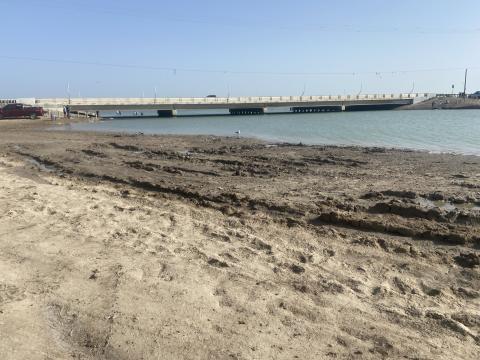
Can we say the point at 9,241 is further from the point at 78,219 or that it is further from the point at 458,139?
the point at 458,139

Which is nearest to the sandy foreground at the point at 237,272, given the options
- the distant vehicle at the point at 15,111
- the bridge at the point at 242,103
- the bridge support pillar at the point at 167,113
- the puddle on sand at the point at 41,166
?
the puddle on sand at the point at 41,166

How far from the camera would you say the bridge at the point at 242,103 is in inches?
3204

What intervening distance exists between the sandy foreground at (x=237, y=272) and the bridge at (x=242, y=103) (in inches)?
2754

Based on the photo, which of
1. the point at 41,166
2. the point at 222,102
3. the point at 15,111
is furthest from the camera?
the point at 222,102

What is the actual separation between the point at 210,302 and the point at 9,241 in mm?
3260

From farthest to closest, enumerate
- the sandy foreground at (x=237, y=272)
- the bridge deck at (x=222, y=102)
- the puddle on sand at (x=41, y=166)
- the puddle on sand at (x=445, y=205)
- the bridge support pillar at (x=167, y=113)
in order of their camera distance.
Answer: the bridge support pillar at (x=167, y=113), the bridge deck at (x=222, y=102), the puddle on sand at (x=41, y=166), the puddle on sand at (x=445, y=205), the sandy foreground at (x=237, y=272)

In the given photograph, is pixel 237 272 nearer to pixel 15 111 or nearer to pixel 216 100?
pixel 15 111

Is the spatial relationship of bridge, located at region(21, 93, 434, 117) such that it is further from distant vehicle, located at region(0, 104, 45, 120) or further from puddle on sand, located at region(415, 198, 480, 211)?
puddle on sand, located at region(415, 198, 480, 211)

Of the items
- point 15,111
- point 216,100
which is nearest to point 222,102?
point 216,100

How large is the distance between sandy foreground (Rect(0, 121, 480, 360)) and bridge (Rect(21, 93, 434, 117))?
69.9m

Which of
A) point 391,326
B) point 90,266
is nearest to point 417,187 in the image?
point 391,326

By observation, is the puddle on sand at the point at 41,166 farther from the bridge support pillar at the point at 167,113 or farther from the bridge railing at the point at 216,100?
the bridge support pillar at the point at 167,113

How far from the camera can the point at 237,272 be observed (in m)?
5.21

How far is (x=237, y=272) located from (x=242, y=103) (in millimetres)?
96342
